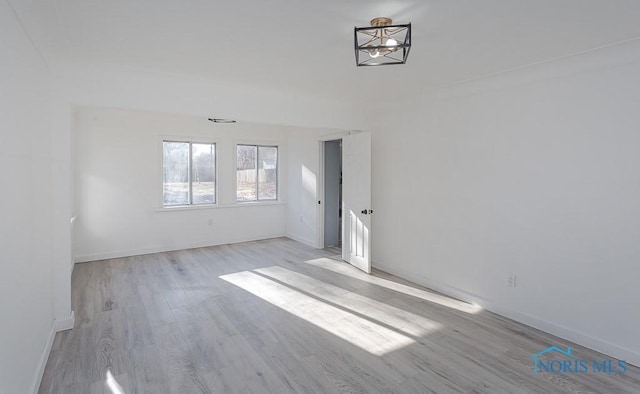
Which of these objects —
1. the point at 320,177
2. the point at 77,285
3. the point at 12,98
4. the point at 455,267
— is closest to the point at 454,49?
the point at 455,267

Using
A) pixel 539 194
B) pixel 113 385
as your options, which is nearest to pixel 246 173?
pixel 113 385

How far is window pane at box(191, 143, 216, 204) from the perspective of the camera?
6.23 metres

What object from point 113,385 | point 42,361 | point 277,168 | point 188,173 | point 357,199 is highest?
point 277,168

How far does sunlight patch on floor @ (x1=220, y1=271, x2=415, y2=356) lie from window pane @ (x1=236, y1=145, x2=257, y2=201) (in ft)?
8.54

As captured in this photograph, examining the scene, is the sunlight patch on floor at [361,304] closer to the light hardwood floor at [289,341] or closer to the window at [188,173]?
the light hardwood floor at [289,341]

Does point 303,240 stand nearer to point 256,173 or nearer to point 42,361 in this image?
point 256,173

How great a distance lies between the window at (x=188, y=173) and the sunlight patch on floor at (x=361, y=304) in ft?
7.63

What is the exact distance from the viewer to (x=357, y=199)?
495 cm

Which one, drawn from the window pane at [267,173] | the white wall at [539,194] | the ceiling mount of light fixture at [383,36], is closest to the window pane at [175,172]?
the window pane at [267,173]

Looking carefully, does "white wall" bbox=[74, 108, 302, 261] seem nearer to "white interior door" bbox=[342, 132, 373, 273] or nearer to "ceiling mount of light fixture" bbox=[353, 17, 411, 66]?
"white interior door" bbox=[342, 132, 373, 273]

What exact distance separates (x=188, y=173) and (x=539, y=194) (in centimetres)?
538

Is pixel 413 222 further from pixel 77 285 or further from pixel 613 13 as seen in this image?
pixel 77 285

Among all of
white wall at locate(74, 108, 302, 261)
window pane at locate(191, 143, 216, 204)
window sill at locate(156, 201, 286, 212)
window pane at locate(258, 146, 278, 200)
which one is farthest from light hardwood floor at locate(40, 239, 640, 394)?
window pane at locate(258, 146, 278, 200)

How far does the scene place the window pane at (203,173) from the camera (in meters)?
6.23
